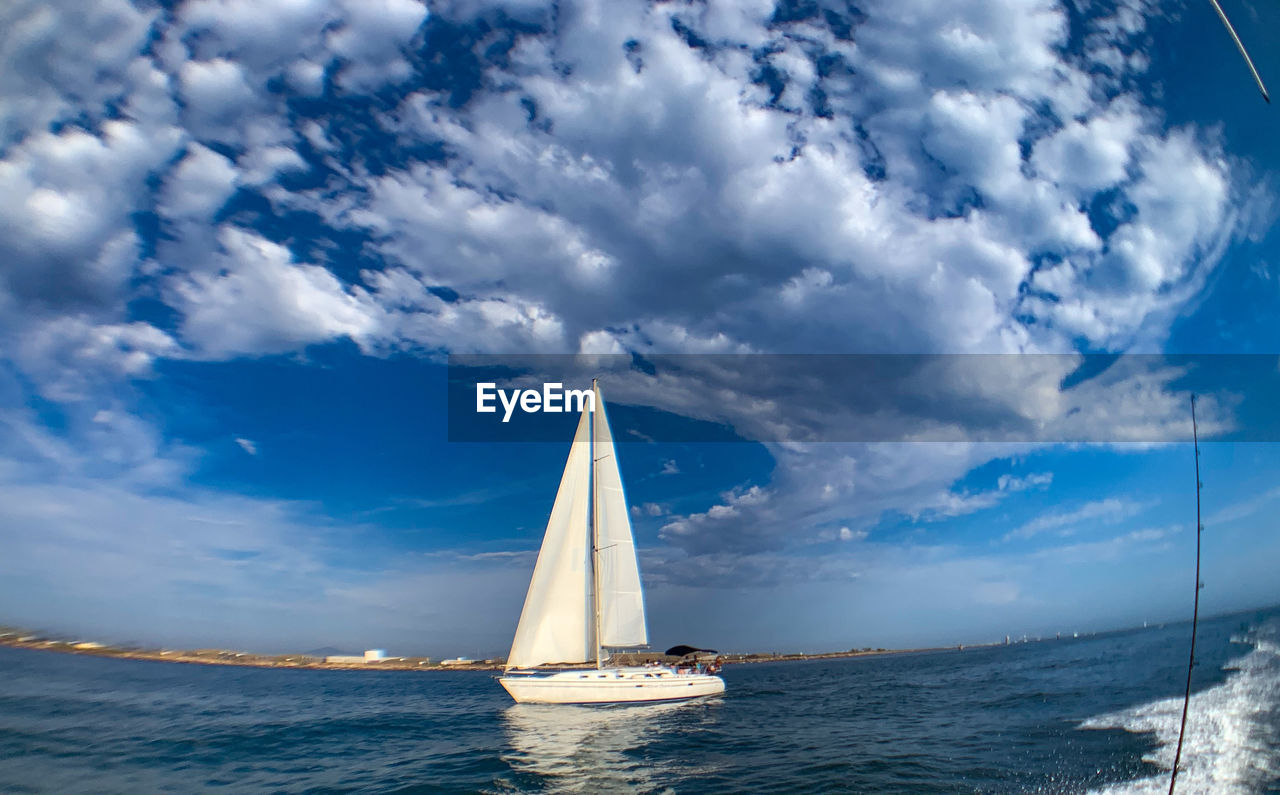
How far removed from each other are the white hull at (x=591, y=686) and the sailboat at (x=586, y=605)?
0.24 feet

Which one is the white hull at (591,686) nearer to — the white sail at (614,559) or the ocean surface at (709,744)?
the ocean surface at (709,744)

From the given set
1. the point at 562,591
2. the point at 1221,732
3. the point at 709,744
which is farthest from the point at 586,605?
the point at 1221,732

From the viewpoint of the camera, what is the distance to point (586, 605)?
4384cm

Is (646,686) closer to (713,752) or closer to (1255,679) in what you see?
(713,752)

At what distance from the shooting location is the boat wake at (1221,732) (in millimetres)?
17609

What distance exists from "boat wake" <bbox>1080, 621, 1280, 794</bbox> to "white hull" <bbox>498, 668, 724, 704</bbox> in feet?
89.6

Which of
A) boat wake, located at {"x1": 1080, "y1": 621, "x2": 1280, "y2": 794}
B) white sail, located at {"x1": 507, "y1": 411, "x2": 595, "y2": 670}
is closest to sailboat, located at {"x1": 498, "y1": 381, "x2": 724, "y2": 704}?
white sail, located at {"x1": 507, "y1": 411, "x2": 595, "y2": 670}

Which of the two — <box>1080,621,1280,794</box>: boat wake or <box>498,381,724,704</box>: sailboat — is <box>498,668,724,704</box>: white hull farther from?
<box>1080,621,1280,794</box>: boat wake

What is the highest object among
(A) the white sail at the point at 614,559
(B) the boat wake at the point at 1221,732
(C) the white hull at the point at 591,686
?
(A) the white sail at the point at 614,559

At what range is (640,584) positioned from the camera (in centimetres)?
4691

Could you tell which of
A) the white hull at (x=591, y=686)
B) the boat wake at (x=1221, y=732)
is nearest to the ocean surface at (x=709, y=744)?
the boat wake at (x=1221, y=732)

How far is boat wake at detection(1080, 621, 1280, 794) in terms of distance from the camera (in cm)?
1761

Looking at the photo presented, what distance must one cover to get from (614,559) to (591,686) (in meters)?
9.71

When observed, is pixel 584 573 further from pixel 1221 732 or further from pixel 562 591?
pixel 1221 732
